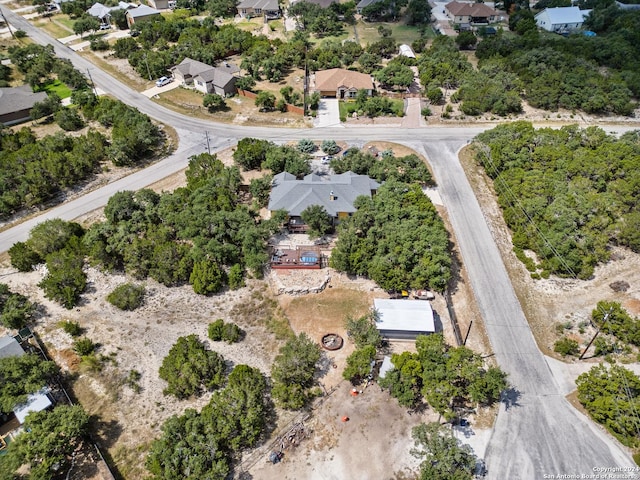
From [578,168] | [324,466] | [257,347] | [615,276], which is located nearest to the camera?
[324,466]

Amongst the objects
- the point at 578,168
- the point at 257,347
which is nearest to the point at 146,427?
the point at 257,347

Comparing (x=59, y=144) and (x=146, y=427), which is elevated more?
(x=59, y=144)

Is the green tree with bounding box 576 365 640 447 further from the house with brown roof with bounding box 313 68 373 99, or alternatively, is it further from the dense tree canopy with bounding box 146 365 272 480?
the house with brown roof with bounding box 313 68 373 99

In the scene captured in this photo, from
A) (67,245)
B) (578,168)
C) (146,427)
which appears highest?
(578,168)

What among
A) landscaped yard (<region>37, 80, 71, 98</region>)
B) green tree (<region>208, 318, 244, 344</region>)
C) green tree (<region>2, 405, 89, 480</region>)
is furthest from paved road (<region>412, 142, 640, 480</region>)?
landscaped yard (<region>37, 80, 71, 98</region>)

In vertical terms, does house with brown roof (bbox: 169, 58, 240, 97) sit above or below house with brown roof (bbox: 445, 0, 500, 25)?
below

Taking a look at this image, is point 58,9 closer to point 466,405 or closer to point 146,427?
point 146,427

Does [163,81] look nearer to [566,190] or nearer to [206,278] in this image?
[206,278]
